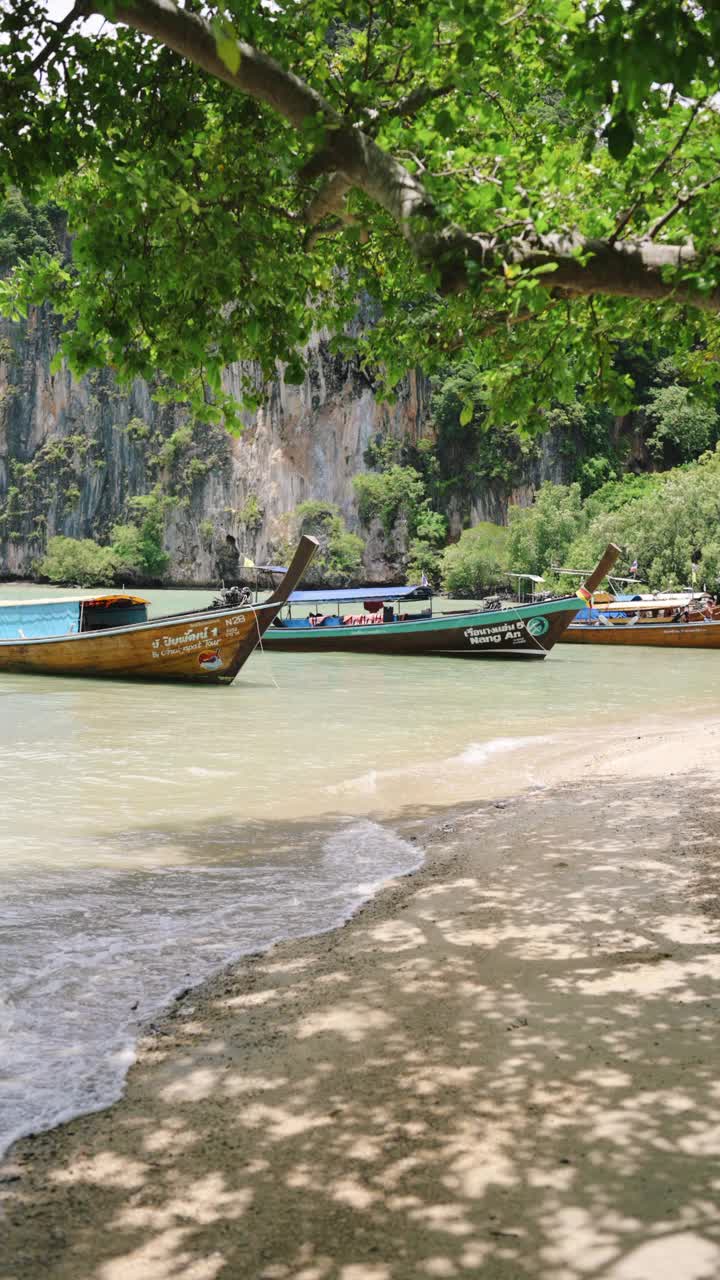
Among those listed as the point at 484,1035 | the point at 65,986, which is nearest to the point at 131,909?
the point at 65,986

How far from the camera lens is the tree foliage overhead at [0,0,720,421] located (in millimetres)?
5184

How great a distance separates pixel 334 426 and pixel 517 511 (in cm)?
1997

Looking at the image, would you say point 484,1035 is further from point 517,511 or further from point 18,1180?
point 517,511

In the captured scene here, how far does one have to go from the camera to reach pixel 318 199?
19.7 feet

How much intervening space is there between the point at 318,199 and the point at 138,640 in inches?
616

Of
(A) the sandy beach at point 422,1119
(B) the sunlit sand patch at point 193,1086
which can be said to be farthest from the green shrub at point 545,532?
(B) the sunlit sand patch at point 193,1086

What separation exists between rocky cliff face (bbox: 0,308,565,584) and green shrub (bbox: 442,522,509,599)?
6.87 metres

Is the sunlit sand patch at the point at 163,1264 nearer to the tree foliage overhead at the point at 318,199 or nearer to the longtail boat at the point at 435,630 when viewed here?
the tree foliage overhead at the point at 318,199

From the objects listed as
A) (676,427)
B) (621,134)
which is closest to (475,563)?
(676,427)

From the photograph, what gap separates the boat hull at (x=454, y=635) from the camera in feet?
88.5

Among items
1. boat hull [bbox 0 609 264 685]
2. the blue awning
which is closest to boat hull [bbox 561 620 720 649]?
boat hull [bbox 0 609 264 685]

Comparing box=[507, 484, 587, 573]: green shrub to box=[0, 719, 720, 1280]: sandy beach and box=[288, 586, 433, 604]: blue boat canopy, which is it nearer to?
box=[288, 586, 433, 604]: blue boat canopy

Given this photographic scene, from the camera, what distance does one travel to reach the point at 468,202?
5.76 meters

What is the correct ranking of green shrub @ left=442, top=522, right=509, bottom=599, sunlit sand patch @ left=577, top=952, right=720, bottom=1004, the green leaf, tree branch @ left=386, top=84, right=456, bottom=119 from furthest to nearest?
1. green shrub @ left=442, top=522, right=509, bottom=599
2. tree branch @ left=386, top=84, right=456, bottom=119
3. sunlit sand patch @ left=577, top=952, right=720, bottom=1004
4. the green leaf
